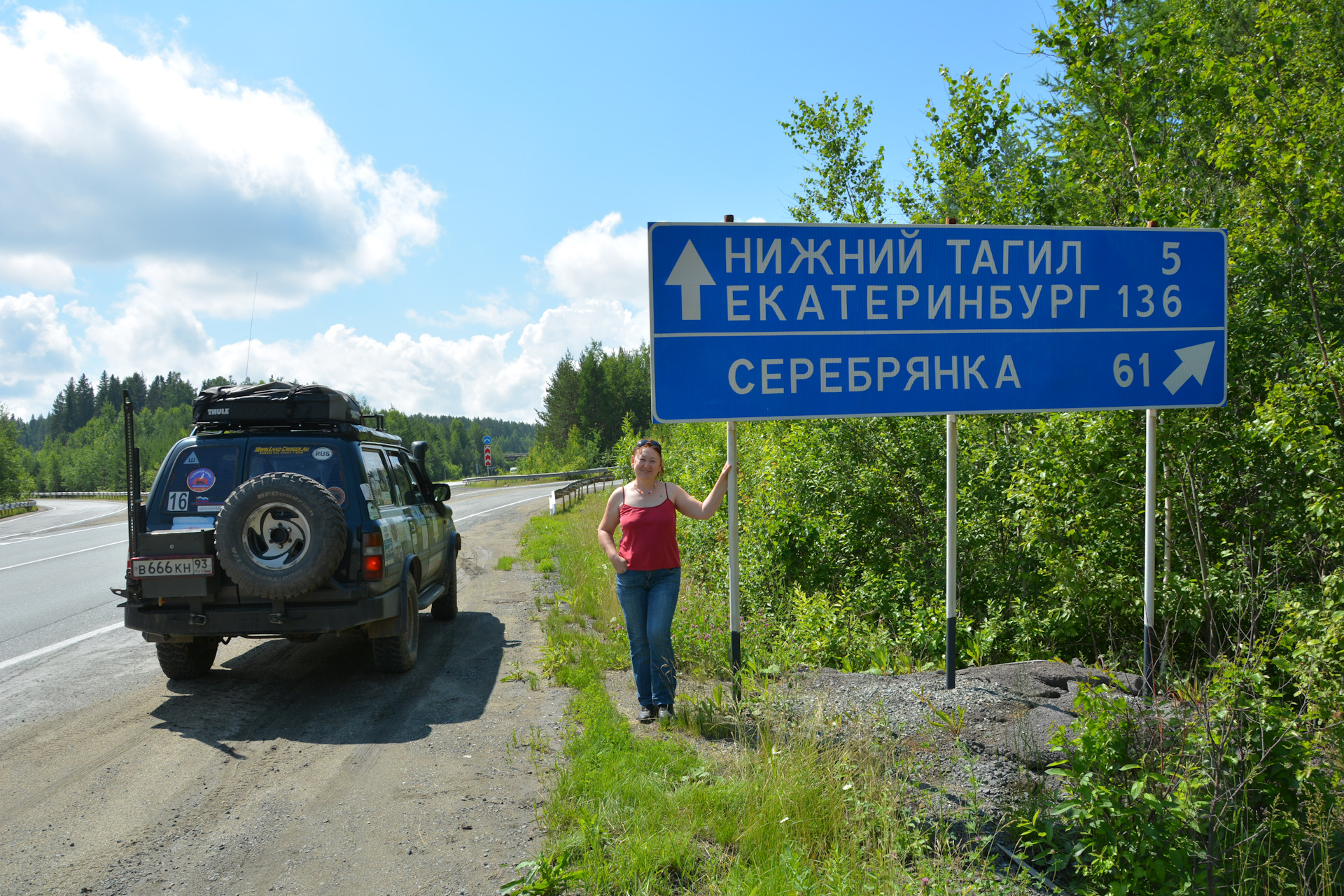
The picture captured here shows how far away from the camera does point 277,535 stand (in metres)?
5.68

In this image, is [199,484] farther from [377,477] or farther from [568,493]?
[568,493]

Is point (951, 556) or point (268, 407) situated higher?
point (268, 407)

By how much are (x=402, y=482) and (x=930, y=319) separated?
5339 millimetres

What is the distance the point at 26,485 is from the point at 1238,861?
98332mm

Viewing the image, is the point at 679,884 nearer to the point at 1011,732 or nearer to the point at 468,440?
the point at 1011,732

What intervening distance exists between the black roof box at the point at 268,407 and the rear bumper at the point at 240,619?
1.54 meters

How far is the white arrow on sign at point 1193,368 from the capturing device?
5352mm

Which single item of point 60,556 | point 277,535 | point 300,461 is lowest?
point 60,556

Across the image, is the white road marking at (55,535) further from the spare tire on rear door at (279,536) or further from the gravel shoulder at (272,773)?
the spare tire on rear door at (279,536)

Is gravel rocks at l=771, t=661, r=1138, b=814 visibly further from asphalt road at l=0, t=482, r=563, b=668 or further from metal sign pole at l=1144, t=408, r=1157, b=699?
asphalt road at l=0, t=482, r=563, b=668

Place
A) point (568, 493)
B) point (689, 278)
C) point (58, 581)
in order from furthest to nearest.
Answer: point (568, 493), point (58, 581), point (689, 278)

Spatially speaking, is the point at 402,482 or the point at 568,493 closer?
the point at 402,482

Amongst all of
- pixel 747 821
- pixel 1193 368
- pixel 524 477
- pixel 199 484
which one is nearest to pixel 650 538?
pixel 747 821

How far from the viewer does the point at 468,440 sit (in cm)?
17012
